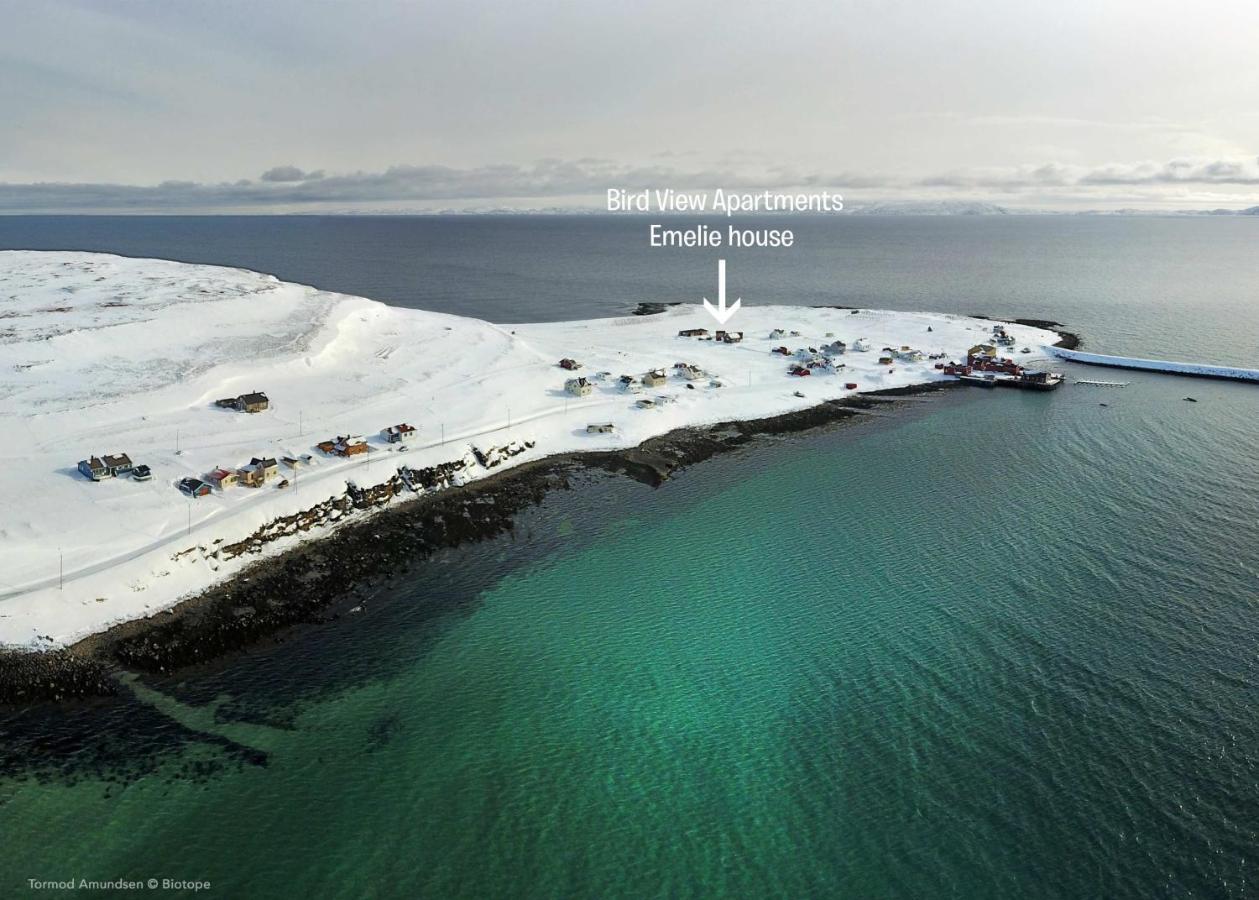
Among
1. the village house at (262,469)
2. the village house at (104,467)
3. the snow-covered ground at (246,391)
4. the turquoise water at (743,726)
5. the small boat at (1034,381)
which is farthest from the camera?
the small boat at (1034,381)

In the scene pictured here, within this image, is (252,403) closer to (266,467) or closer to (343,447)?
(343,447)

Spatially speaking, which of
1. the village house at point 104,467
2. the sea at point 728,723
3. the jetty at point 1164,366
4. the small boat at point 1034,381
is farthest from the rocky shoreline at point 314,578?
A: the jetty at point 1164,366

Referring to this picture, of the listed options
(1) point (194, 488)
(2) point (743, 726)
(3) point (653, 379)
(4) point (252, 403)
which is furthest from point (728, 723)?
(4) point (252, 403)

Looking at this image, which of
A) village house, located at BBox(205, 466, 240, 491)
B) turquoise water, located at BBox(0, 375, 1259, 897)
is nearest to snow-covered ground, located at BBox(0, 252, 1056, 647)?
village house, located at BBox(205, 466, 240, 491)

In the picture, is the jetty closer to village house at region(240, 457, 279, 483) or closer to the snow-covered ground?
the snow-covered ground

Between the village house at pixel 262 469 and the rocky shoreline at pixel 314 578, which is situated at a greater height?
the village house at pixel 262 469

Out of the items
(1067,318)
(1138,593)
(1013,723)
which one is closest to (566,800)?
(1013,723)

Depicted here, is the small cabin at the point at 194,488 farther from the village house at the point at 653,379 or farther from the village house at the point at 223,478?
the village house at the point at 653,379
